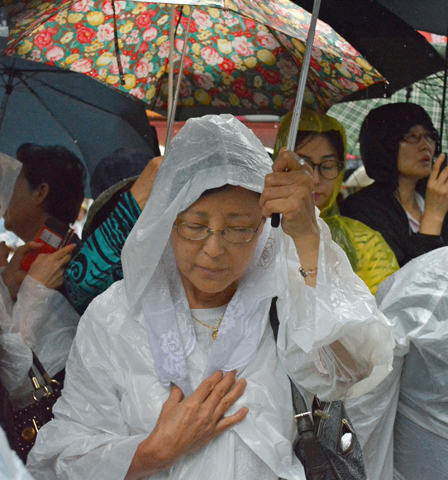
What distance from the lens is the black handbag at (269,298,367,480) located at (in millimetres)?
1688

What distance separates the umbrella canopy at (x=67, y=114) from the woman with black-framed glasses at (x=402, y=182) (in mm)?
1159

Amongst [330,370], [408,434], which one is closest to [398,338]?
[408,434]

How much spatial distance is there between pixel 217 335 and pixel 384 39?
1431 millimetres

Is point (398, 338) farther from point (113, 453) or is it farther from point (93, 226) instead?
point (93, 226)

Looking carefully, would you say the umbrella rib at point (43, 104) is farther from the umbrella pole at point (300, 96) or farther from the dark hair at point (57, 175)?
the umbrella pole at point (300, 96)

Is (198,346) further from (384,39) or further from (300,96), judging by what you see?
(384,39)

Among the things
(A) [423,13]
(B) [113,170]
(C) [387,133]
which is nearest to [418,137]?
(C) [387,133]

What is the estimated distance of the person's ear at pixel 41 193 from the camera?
9.01 ft

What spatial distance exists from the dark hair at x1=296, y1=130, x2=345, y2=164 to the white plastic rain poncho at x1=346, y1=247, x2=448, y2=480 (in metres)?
0.75

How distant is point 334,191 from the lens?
113 inches

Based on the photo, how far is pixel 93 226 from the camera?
2637mm

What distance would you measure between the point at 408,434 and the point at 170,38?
1.98 m

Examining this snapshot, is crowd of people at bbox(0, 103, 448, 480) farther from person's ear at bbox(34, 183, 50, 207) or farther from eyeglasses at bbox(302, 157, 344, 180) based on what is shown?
eyeglasses at bbox(302, 157, 344, 180)

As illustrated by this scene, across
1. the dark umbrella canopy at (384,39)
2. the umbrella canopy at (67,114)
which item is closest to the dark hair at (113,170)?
the umbrella canopy at (67,114)
